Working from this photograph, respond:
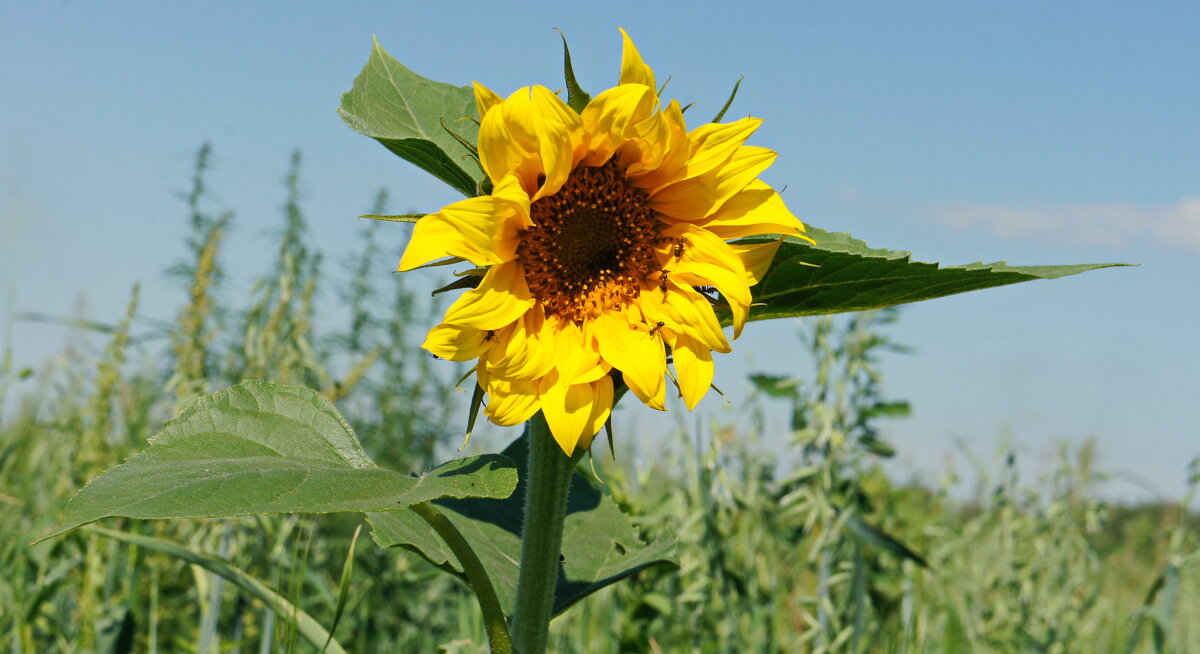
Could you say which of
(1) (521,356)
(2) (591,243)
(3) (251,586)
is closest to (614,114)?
(2) (591,243)

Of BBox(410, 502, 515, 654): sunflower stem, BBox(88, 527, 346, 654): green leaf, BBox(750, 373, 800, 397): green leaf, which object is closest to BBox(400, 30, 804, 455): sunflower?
BBox(410, 502, 515, 654): sunflower stem

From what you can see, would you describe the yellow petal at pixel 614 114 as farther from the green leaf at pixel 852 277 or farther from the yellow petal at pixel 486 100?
the green leaf at pixel 852 277

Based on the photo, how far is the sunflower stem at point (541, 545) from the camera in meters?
1.05

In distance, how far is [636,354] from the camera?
1.07m

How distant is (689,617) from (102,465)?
1355mm

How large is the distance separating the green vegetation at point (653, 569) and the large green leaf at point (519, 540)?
0.31 m

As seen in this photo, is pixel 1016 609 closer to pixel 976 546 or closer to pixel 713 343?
pixel 976 546

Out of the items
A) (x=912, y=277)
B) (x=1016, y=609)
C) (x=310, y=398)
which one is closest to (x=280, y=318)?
(x=310, y=398)

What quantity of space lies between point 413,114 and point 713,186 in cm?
38

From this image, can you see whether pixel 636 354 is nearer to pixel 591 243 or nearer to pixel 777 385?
pixel 591 243

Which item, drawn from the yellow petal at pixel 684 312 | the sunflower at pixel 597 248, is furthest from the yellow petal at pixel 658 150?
the yellow petal at pixel 684 312

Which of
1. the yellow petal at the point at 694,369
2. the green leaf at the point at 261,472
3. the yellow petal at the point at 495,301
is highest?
the yellow petal at the point at 495,301

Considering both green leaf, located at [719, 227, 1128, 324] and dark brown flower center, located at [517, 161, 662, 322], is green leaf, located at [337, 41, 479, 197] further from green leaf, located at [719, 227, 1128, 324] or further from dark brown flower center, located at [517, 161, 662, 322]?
green leaf, located at [719, 227, 1128, 324]

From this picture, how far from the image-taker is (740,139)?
1080 millimetres
